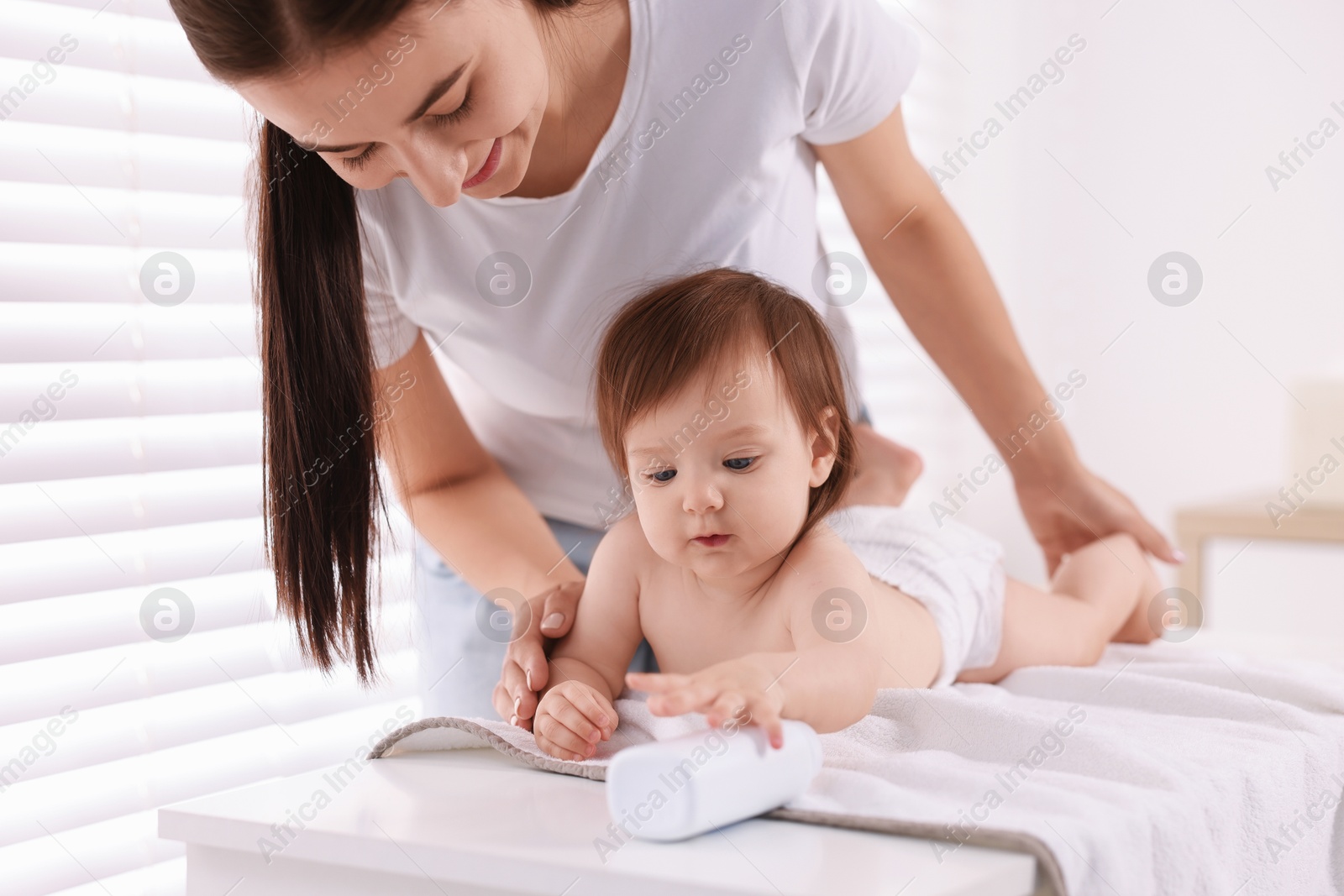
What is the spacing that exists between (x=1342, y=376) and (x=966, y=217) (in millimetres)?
929

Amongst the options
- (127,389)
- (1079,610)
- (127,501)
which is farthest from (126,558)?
(1079,610)

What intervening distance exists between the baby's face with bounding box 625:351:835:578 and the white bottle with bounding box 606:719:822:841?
21 cm

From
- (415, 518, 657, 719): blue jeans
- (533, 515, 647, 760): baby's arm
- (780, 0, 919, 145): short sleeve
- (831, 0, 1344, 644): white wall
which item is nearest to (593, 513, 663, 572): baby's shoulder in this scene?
(533, 515, 647, 760): baby's arm

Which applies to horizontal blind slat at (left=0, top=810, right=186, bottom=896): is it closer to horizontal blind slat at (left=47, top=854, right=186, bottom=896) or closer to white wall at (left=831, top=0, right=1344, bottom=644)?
horizontal blind slat at (left=47, top=854, right=186, bottom=896)

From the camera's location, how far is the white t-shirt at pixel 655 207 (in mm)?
959

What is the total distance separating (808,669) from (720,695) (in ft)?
0.40

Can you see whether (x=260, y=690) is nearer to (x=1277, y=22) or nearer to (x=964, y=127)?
(x=964, y=127)

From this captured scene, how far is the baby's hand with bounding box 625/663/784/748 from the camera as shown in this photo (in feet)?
1.93

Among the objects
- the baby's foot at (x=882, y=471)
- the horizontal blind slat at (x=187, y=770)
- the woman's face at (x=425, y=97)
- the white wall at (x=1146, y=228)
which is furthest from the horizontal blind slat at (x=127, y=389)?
the white wall at (x=1146, y=228)

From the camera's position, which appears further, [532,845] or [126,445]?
[126,445]

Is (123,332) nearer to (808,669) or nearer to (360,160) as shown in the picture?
(360,160)

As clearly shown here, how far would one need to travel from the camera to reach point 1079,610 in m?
1.12

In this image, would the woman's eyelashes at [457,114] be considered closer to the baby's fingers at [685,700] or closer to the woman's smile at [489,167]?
the woman's smile at [489,167]

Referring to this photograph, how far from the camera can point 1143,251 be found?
8.66 ft
